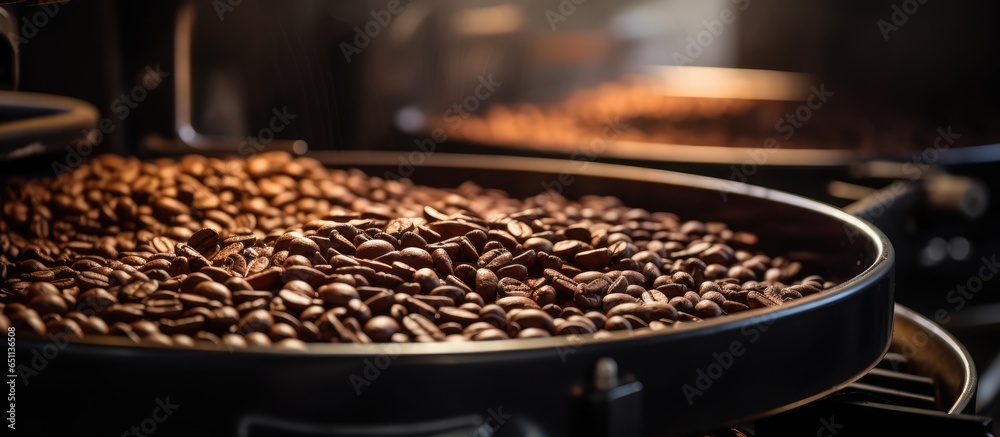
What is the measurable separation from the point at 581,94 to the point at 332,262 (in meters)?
2.90

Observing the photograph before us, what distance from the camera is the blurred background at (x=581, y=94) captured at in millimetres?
1859

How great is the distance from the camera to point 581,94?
3639 mm

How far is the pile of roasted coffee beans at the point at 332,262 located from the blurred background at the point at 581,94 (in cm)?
14

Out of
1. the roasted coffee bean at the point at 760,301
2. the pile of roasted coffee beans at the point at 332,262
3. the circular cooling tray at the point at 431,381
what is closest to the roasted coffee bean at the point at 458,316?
the pile of roasted coffee beans at the point at 332,262

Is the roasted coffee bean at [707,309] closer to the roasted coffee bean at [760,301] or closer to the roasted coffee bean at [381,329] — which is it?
the roasted coffee bean at [760,301]

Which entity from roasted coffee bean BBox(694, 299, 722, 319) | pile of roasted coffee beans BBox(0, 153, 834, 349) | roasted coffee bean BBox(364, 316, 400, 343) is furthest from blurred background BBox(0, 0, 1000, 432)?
roasted coffee bean BBox(694, 299, 722, 319)

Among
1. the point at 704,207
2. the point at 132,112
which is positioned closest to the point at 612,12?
the point at 132,112

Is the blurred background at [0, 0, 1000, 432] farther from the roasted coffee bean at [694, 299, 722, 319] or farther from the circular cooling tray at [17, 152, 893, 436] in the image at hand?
the roasted coffee bean at [694, 299, 722, 319]

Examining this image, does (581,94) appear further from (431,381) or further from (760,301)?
(431,381)

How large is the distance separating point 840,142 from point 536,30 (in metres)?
1.83

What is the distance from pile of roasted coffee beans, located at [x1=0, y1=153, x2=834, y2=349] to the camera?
2.35 ft

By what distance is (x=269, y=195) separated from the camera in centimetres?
124

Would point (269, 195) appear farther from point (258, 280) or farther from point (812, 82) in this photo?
point (812, 82)

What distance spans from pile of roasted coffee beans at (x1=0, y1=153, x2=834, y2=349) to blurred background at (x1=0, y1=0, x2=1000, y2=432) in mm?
139
